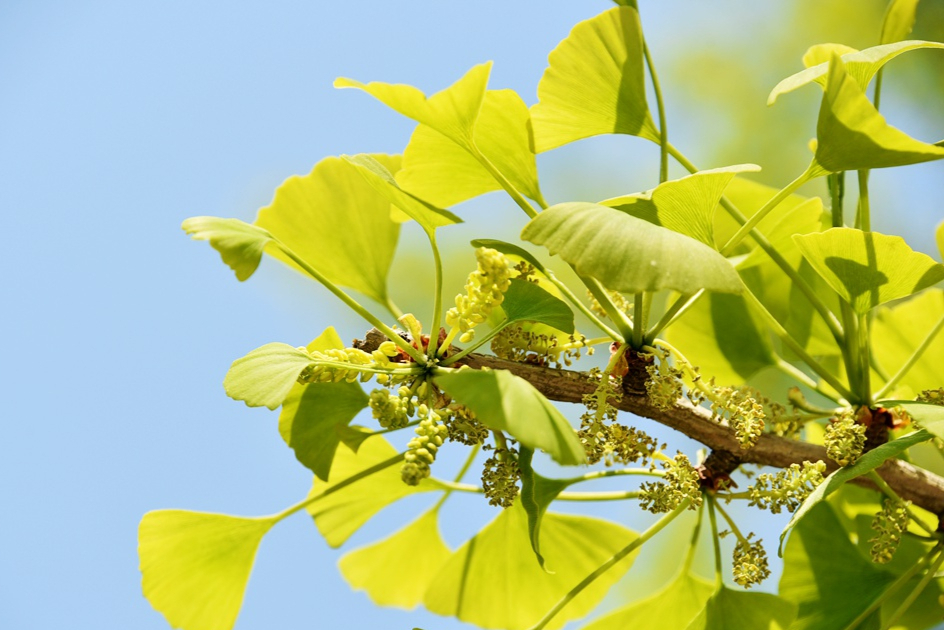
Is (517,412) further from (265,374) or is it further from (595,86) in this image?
(595,86)

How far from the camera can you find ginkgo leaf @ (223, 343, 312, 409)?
35 centimetres

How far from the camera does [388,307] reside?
1.76 feet

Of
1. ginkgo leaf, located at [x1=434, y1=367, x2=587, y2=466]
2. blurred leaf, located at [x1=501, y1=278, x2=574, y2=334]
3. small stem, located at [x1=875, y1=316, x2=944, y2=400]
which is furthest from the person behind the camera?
small stem, located at [x1=875, y1=316, x2=944, y2=400]

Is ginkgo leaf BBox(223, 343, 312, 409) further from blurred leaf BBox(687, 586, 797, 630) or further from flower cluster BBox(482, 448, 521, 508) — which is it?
blurred leaf BBox(687, 586, 797, 630)

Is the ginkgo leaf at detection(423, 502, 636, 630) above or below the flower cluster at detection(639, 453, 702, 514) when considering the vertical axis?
below

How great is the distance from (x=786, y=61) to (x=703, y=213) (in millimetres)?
1711

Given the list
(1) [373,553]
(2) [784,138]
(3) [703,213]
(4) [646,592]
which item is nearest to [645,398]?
(3) [703,213]

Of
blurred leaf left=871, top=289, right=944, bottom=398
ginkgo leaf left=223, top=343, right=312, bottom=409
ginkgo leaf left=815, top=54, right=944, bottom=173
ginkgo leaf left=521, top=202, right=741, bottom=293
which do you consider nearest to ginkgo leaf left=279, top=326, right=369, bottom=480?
ginkgo leaf left=223, top=343, right=312, bottom=409

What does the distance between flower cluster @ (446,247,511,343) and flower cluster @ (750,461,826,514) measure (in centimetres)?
17

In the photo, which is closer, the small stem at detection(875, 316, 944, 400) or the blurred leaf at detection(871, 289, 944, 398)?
the small stem at detection(875, 316, 944, 400)

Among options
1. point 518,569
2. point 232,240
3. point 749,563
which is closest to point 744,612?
point 749,563

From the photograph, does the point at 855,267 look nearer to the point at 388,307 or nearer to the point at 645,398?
the point at 645,398

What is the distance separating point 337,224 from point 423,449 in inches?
8.6

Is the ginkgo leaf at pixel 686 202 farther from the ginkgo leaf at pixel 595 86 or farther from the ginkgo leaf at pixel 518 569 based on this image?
the ginkgo leaf at pixel 518 569
